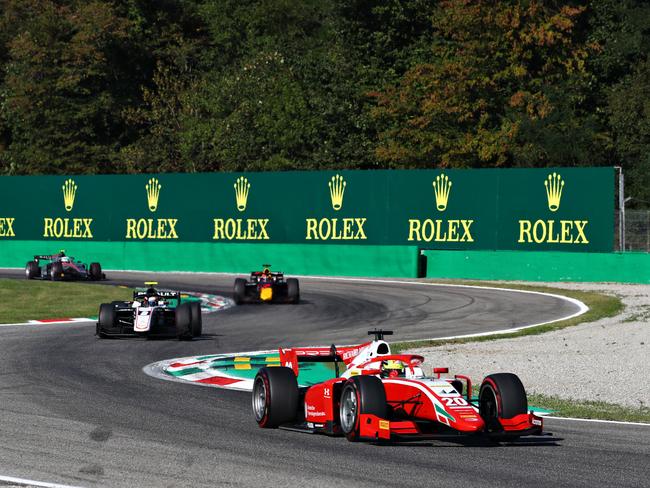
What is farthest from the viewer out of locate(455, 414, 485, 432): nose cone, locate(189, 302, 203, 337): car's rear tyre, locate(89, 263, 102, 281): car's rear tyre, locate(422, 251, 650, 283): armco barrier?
locate(89, 263, 102, 281): car's rear tyre

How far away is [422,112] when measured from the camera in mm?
58812

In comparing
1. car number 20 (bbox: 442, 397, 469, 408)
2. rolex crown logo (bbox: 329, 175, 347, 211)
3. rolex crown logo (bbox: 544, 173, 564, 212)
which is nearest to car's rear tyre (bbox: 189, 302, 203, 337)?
car number 20 (bbox: 442, 397, 469, 408)

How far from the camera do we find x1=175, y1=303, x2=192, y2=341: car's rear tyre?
68.3 feet

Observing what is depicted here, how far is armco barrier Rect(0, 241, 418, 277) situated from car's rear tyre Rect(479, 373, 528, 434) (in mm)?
28978

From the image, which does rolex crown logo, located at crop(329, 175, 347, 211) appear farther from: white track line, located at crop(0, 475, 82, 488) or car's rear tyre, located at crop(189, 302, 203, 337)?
white track line, located at crop(0, 475, 82, 488)

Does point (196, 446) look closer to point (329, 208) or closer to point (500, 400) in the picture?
point (500, 400)

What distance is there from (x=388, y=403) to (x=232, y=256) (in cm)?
3305

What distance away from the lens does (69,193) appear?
48.3 meters

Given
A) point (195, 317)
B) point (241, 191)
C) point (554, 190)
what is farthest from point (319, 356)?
point (241, 191)

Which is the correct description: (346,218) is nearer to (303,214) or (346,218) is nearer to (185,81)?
(303,214)

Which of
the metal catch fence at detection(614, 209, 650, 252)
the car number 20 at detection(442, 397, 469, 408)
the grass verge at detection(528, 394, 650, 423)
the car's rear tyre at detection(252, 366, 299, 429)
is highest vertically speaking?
the metal catch fence at detection(614, 209, 650, 252)

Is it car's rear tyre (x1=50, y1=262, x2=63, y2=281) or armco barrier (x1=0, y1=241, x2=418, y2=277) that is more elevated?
armco barrier (x1=0, y1=241, x2=418, y2=277)

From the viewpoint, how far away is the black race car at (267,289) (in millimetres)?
29812

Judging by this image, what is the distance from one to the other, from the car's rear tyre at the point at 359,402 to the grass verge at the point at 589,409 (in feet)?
10.1
